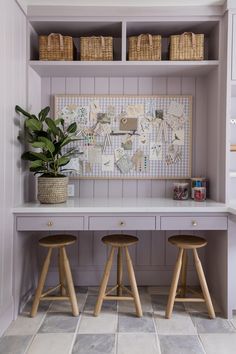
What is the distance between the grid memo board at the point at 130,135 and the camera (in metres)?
2.74

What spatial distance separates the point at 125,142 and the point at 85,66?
2.43 feet

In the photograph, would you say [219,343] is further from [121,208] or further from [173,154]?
[173,154]

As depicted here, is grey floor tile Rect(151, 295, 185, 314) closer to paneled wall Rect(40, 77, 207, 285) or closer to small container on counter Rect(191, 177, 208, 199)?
paneled wall Rect(40, 77, 207, 285)

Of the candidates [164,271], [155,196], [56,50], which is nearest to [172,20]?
[56,50]

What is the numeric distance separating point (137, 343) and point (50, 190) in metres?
1.21

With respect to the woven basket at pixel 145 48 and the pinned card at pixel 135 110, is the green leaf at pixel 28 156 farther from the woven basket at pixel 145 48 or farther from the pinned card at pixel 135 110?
the woven basket at pixel 145 48

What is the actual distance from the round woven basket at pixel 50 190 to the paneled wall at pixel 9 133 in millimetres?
163

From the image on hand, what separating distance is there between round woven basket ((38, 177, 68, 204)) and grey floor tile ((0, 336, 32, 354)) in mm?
937

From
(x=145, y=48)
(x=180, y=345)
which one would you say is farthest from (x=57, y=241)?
(x=145, y=48)

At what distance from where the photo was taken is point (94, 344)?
1887mm

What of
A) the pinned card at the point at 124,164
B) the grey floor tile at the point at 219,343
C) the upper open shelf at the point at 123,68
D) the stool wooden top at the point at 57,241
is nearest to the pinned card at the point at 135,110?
the upper open shelf at the point at 123,68

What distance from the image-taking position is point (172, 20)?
2.37m

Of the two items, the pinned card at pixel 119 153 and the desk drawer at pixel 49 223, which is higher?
the pinned card at pixel 119 153

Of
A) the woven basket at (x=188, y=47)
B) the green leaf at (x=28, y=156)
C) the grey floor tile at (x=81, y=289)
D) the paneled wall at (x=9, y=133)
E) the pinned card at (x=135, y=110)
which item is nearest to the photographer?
the paneled wall at (x=9, y=133)
